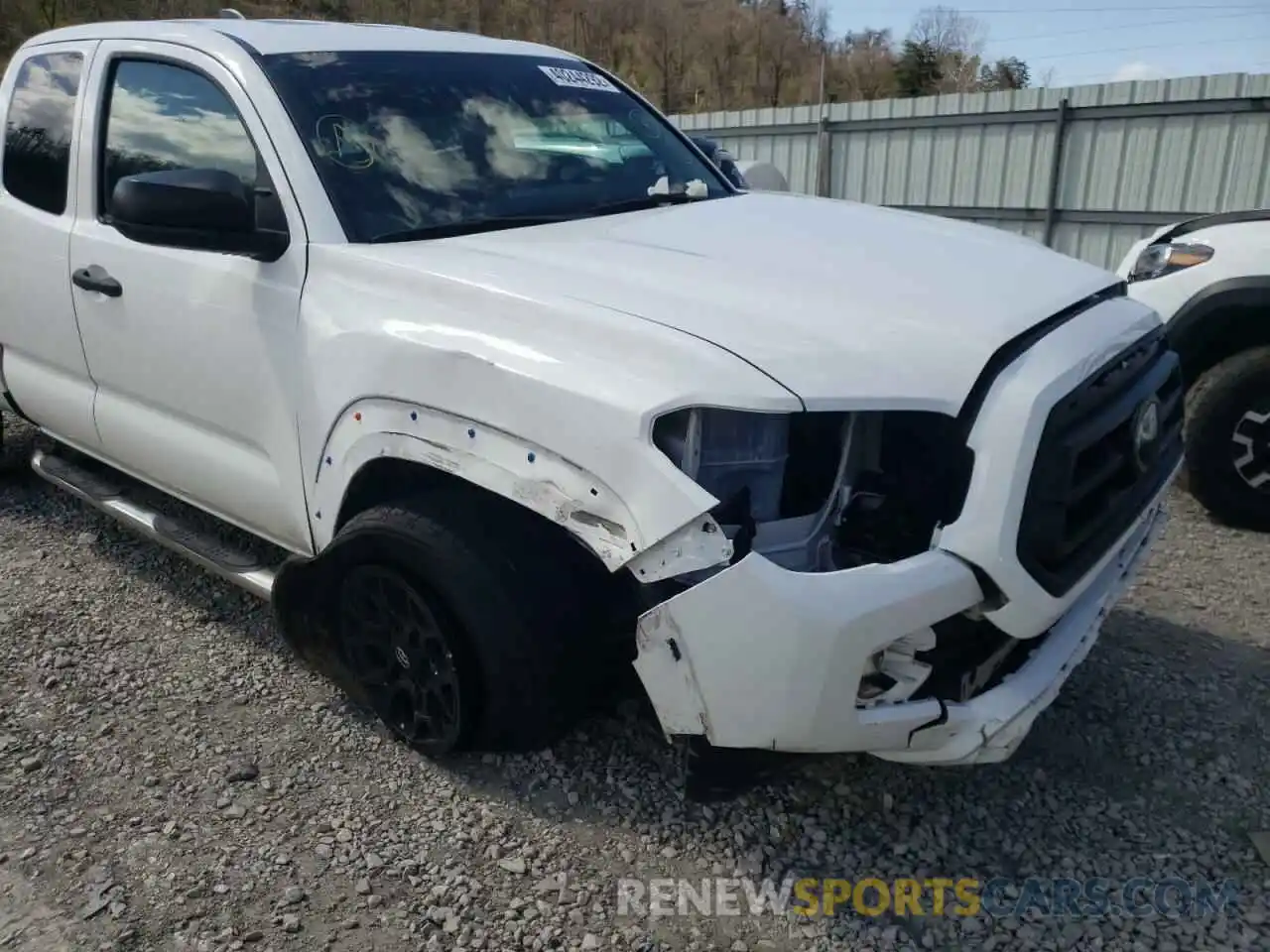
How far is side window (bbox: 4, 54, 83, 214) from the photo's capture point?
373 centimetres

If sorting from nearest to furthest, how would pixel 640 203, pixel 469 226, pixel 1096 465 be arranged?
1. pixel 1096 465
2. pixel 469 226
3. pixel 640 203

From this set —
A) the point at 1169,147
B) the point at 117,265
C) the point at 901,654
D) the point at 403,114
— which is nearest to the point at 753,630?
the point at 901,654

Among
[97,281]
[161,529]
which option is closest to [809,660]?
[161,529]

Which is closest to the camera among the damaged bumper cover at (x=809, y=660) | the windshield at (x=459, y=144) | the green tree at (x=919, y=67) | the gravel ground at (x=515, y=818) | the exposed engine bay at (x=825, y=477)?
the damaged bumper cover at (x=809, y=660)

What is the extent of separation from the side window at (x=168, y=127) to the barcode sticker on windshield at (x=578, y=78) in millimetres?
1124

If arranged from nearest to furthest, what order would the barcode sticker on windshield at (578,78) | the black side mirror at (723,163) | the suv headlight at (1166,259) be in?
the barcode sticker on windshield at (578,78)
the black side mirror at (723,163)
the suv headlight at (1166,259)

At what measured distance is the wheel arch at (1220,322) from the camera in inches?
182

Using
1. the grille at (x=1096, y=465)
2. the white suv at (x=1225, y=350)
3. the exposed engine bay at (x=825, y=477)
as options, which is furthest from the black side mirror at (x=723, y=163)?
the exposed engine bay at (x=825, y=477)

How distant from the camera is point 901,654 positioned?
213 centimetres

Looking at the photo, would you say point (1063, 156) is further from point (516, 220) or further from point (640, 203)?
point (516, 220)

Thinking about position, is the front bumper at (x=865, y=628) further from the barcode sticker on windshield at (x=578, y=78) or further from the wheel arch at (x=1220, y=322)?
the wheel arch at (x=1220, y=322)

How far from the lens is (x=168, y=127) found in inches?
130

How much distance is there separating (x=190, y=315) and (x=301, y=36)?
934mm

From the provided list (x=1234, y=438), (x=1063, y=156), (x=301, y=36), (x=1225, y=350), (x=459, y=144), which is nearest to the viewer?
(x=459, y=144)
